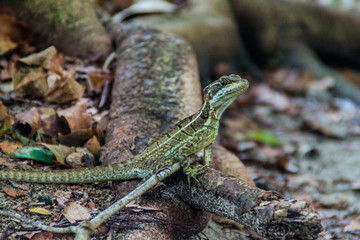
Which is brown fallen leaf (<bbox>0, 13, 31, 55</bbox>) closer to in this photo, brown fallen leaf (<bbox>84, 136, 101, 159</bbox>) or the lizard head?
brown fallen leaf (<bbox>84, 136, 101, 159</bbox>)

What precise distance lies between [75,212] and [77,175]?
1.29 ft

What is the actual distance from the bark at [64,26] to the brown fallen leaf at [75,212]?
8.94ft

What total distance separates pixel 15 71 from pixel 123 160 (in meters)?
1.73

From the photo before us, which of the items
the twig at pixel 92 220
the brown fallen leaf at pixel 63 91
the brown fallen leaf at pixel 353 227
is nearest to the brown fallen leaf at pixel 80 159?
the brown fallen leaf at pixel 63 91

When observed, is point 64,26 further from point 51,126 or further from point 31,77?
point 51,126

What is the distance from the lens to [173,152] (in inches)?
129

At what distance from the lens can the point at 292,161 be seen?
5707mm

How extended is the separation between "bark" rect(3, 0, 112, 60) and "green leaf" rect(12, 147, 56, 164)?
2012 millimetres

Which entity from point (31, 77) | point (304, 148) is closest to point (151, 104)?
point (31, 77)

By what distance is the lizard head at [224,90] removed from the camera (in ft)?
10.9

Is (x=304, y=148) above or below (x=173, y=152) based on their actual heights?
below

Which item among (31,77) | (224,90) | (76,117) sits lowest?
(76,117)

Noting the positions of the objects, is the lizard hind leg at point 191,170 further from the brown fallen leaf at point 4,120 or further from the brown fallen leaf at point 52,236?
the brown fallen leaf at point 4,120

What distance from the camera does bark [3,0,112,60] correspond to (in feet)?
16.4
